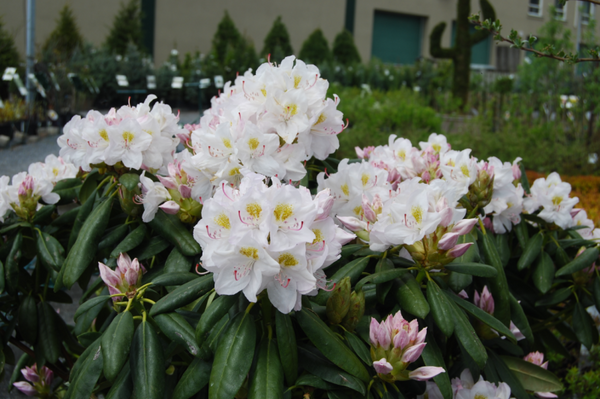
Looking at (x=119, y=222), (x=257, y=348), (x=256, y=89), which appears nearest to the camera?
(x=257, y=348)

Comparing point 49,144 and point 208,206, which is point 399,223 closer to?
point 208,206

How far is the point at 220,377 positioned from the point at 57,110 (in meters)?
9.28

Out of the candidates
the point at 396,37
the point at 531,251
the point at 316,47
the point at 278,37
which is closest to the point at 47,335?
the point at 531,251

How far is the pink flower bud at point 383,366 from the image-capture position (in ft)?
3.62

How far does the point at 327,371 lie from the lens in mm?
1134

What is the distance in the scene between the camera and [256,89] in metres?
1.43

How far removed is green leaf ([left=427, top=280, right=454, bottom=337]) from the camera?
3.86ft

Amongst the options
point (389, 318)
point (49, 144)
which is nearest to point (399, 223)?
point (389, 318)

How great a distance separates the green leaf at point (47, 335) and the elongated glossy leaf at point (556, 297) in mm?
1585

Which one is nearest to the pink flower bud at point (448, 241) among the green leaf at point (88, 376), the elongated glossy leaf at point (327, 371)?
the elongated glossy leaf at point (327, 371)

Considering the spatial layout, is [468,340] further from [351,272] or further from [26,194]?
[26,194]

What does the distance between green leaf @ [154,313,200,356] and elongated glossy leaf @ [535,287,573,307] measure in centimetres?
116

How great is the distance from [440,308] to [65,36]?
14581mm

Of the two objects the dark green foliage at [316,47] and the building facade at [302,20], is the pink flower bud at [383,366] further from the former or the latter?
the dark green foliage at [316,47]
